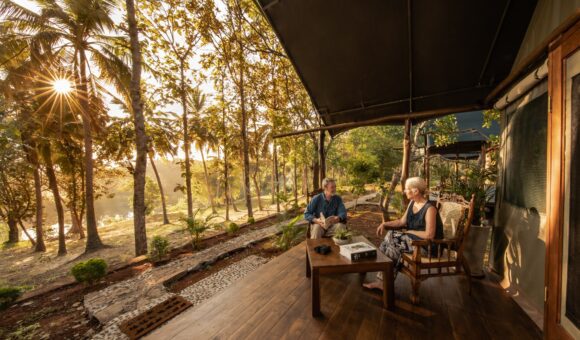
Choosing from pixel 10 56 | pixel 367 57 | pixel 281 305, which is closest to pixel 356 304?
pixel 281 305

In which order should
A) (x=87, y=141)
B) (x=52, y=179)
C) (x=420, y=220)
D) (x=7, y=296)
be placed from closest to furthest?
(x=420, y=220)
(x=7, y=296)
(x=87, y=141)
(x=52, y=179)

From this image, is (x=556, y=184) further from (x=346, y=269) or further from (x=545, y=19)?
(x=545, y=19)

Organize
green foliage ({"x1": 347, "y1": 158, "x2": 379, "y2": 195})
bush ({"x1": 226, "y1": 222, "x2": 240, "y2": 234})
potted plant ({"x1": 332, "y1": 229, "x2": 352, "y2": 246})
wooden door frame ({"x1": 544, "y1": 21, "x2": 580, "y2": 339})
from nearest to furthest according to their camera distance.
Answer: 1. wooden door frame ({"x1": 544, "y1": 21, "x2": 580, "y2": 339})
2. potted plant ({"x1": 332, "y1": 229, "x2": 352, "y2": 246})
3. bush ({"x1": 226, "y1": 222, "x2": 240, "y2": 234})
4. green foliage ({"x1": 347, "y1": 158, "x2": 379, "y2": 195})

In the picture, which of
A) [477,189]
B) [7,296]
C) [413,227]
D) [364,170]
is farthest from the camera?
[364,170]

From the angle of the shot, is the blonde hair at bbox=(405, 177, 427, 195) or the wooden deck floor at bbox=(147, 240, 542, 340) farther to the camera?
the blonde hair at bbox=(405, 177, 427, 195)

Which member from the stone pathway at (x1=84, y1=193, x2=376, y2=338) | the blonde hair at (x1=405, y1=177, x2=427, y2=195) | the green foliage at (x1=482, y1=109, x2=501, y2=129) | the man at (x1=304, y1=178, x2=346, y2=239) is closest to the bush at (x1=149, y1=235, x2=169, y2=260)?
the stone pathway at (x1=84, y1=193, x2=376, y2=338)

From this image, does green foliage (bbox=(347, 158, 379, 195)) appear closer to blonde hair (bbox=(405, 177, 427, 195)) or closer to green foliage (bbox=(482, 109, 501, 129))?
green foliage (bbox=(482, 109, 501, 129))

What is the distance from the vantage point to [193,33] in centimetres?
700

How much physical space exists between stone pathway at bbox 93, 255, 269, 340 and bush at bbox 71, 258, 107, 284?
158 cm

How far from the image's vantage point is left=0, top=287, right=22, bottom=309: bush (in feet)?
10.5

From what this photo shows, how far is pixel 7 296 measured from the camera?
128 inches

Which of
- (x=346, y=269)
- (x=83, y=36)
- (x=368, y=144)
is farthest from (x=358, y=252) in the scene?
(x=368, y=144)

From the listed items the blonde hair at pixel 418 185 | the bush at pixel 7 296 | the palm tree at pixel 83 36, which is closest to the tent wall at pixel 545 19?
the blonde hair at pixel 418 185

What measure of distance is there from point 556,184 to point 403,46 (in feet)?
8.42
